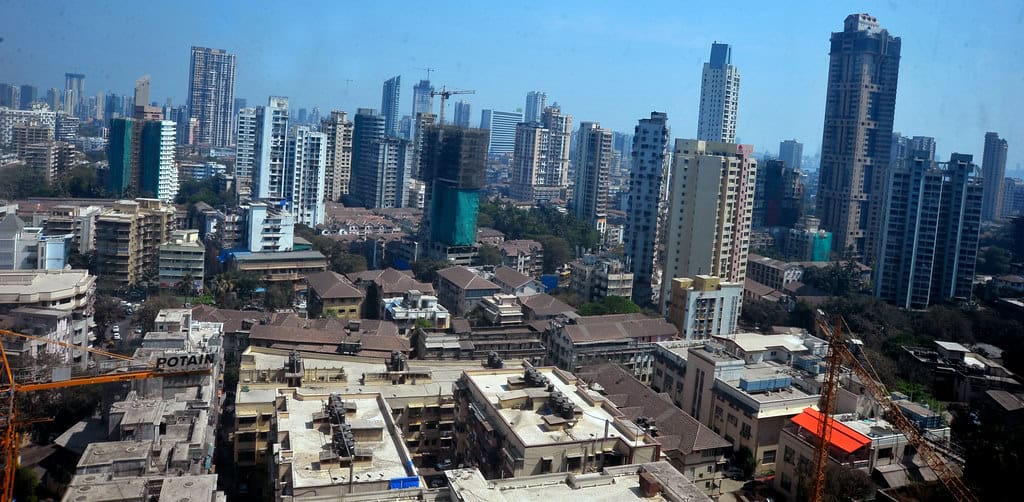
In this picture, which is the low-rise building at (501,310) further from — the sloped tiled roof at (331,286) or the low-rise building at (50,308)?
the low-rise building at (50,308)

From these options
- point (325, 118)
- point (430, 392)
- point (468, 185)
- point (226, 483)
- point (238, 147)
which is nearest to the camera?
point (226, 483)

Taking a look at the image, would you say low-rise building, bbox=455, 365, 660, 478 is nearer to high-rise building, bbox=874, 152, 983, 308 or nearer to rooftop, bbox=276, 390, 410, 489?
rooftop, bbox=276, 390, 410, 489

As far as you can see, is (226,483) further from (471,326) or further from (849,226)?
(849,226)

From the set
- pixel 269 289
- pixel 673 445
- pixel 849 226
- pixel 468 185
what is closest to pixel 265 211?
pixel 269 289

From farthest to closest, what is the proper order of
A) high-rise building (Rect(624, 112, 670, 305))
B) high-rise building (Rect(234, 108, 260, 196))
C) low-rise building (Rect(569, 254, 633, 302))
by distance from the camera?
high-rise building (Rect(234, 108, 260, 196)), high-rise building (Rect(624, 112, 670, 305)), low-rise building (Rect(569, 254, 633, 302))

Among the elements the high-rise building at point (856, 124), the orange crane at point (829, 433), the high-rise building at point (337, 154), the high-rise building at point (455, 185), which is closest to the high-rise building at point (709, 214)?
the high-rise building at point (455, 185)

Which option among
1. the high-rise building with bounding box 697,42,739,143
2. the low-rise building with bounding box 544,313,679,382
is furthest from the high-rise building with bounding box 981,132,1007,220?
the low-rise building with bounding box 544,313,679,382

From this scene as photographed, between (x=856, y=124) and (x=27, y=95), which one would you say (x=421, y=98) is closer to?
(x=856, y=124)

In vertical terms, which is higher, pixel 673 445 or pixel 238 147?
pixel 238 147
